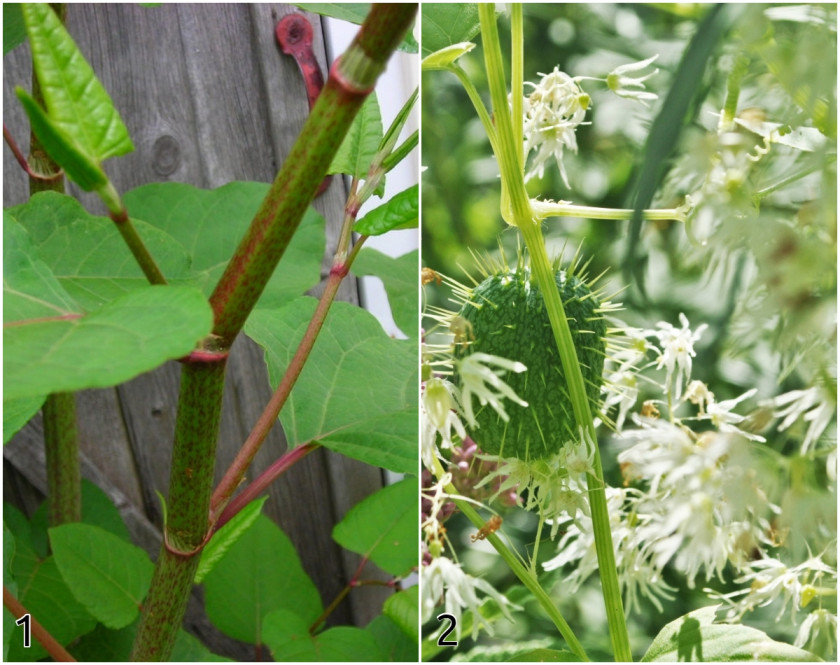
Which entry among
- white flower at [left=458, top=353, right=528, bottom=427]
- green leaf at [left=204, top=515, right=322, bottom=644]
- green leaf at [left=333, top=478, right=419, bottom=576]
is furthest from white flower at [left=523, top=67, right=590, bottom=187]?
green leaf at [left=204, top=515, right=322, bottom=644]

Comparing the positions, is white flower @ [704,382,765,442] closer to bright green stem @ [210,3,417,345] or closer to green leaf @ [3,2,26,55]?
bright green stem @ [210,3,417,345]

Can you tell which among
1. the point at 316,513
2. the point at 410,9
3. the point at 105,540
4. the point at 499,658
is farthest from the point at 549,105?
the point at 316,513

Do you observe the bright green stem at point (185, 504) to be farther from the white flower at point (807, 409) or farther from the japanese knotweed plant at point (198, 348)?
the white flower at point (807, 409)

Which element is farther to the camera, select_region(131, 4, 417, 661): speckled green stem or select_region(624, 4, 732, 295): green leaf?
select_region(624, 4, 732, 295): green leaf

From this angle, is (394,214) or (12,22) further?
(12,22)

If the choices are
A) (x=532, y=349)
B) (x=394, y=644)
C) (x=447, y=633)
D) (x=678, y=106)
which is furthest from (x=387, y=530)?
(x=678, y=106)

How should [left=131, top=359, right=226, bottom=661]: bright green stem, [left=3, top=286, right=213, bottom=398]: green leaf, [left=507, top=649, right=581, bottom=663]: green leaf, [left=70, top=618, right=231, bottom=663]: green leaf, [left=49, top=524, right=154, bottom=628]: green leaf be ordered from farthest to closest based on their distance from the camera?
[left=70, top=618, right=231, bottom=663]: green leaf → [left=49, top=524, right=154, bottom=628]: green leaf → [left=507, top=649, right=581, bottom=663]: green leaf → [left=131, top=359, right=226, bottom=661]: bright green stem → [left=3, top=286, right=213, bottom=398]: green leaf

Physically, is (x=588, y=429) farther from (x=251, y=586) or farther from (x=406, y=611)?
(x=251, y=586)
